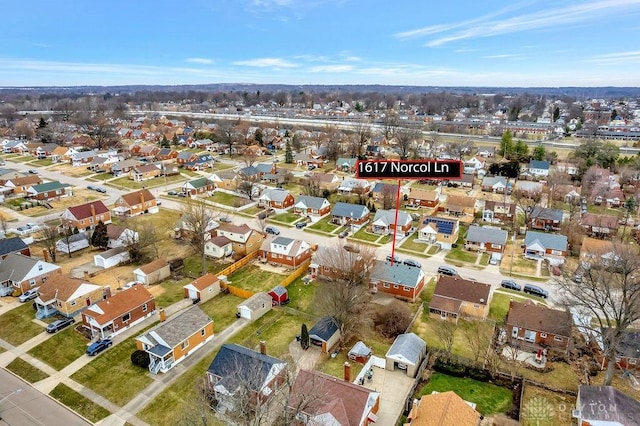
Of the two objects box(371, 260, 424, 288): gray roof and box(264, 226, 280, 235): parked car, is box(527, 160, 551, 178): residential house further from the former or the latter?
box(264, 226, 280, 235): parked car

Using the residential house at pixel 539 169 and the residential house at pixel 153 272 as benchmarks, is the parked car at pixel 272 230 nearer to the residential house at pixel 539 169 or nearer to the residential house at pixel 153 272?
the residential house at pixel 153 272

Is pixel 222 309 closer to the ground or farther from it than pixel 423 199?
closer to the ground

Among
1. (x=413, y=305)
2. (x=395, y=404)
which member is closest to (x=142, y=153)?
Answer: (x=413, y=305)

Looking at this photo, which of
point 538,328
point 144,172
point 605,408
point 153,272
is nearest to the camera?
point 605,408

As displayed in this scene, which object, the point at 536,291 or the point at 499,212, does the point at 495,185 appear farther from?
the point at 536,291

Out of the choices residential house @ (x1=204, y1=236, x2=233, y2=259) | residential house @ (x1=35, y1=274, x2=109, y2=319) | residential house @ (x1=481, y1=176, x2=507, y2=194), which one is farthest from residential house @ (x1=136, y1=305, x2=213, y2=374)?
residential house @ (x1=481, y1=176, x2=507, y2=194)

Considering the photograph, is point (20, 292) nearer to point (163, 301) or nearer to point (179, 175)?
point (163, 301)

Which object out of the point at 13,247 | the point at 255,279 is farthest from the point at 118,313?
the point at 13,247
